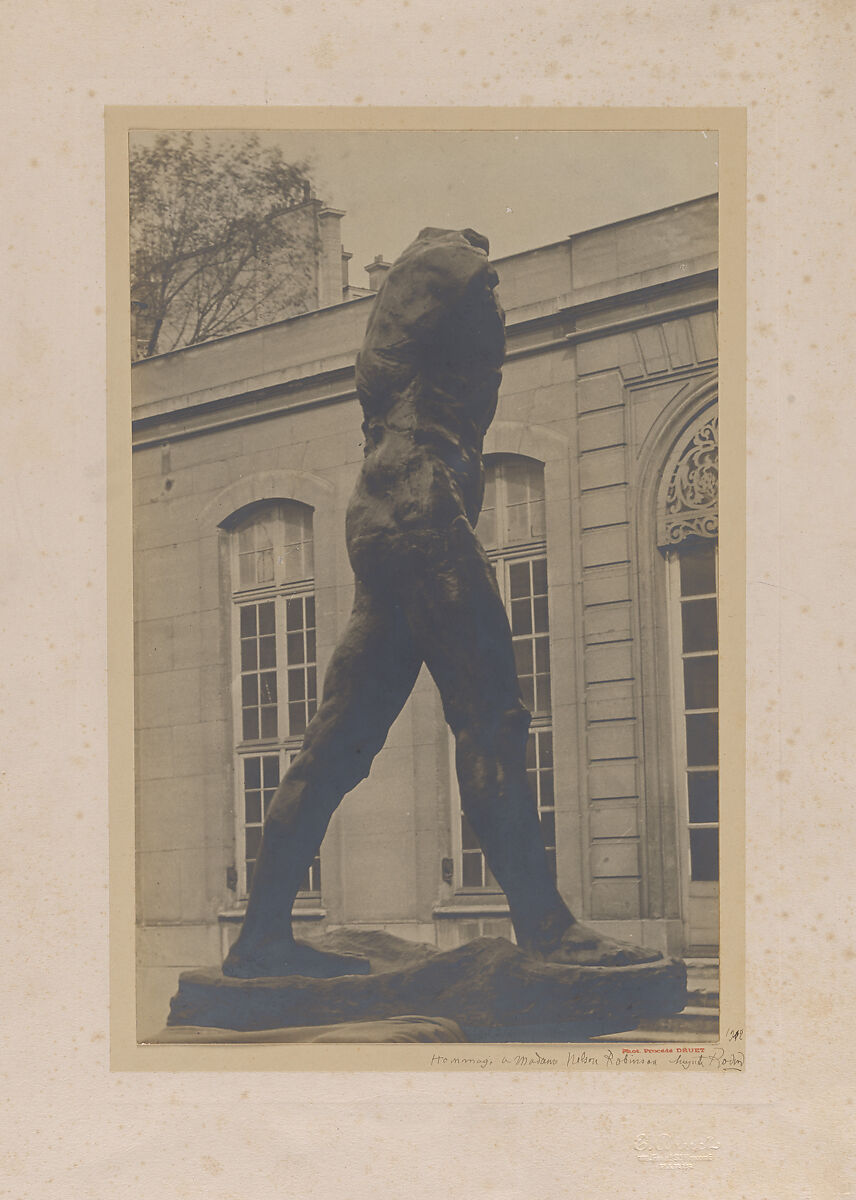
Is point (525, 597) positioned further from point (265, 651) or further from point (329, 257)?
point (329, 257)

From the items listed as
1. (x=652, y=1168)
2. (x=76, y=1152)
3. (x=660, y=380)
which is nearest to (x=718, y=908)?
(x=652, y=1168)

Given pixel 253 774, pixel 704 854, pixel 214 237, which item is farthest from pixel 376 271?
pixel 704 854

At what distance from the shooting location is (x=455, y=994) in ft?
19.0

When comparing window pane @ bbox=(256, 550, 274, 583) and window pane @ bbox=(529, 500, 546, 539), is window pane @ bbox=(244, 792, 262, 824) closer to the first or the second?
window pane @ bbox=(256, 550, 274, 583)

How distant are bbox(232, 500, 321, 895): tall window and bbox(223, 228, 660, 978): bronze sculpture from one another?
76mm

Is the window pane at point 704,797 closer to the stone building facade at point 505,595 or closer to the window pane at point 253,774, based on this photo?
the stone building facade at point 505,595

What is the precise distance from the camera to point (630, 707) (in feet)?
19.2

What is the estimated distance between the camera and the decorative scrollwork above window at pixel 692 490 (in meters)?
5.83

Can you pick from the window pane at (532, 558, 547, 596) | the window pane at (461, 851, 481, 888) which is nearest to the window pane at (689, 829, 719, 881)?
the window pane at (461, 851, 481, 888)

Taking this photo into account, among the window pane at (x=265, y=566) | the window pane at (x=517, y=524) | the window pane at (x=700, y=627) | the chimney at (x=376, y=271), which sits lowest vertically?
the window pane at (x=700, y=627)

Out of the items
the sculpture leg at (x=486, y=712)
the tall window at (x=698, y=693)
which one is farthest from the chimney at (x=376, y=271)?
the tall window at (x=698, y=693)

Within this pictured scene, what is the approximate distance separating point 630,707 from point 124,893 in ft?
6.29

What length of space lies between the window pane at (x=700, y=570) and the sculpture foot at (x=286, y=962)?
1752 millimetres

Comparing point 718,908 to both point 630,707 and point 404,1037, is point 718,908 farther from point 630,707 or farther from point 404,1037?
point 404,1037
